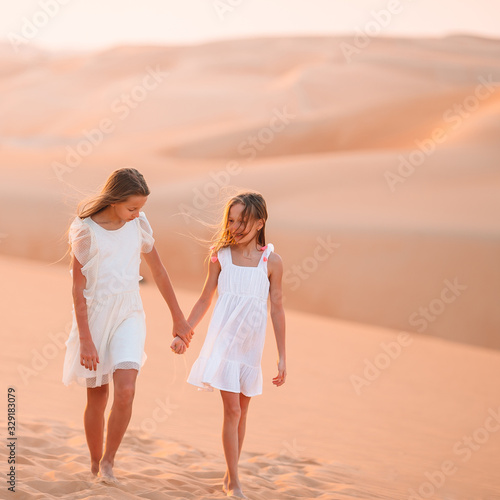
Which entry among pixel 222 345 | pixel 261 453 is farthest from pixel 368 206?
pixel 222 345

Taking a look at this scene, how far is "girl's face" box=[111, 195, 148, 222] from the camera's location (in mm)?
4586

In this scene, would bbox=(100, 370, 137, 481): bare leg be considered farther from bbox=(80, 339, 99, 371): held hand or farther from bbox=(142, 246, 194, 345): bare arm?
bbox=(142, 246, 194, 345): bare arm

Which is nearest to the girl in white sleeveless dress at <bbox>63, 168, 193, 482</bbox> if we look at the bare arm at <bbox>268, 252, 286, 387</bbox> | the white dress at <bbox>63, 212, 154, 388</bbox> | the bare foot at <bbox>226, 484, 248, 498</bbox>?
the white dress at <bbox>63, 212, 154, 388</bbox>

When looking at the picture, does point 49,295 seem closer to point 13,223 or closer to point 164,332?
point 164,332

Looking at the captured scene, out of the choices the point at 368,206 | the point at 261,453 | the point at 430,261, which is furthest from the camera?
the point at 368,206

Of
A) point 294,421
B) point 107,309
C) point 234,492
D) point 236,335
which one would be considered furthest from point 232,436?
point 294,421

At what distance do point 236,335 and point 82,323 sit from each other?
928mm

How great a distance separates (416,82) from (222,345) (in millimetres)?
41962

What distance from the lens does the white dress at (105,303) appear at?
457 centimetres

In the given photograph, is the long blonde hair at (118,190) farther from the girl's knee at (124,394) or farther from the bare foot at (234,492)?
the bare foot at (234,492)

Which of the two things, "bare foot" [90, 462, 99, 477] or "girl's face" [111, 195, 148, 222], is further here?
"bare foot" [90, 462, 99, 477]

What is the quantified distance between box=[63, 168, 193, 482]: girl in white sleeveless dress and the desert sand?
0.38 m

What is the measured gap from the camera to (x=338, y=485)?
5766 millimetres

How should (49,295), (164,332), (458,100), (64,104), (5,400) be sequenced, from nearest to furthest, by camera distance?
1. (5,400)
2. (164,332)
3. (49,295)
4. (458,100)
5. (64,104)
